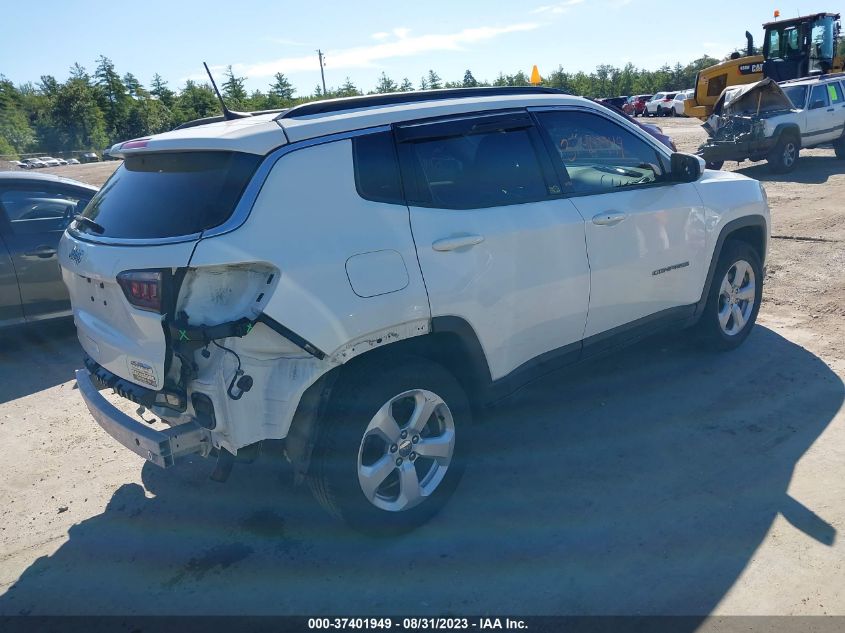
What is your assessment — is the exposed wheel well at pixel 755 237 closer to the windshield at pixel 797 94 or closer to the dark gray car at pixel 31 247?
the dark gray car at pixel 31 247

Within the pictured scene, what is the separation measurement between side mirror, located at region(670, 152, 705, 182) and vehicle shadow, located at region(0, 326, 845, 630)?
4.79 ft

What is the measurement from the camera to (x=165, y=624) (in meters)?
2.88

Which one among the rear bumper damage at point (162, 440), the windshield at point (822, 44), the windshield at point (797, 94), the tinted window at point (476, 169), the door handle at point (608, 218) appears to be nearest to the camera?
the rear bumper damage at point (162, 440)

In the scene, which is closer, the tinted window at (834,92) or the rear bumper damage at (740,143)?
the rear bumper damage at (740,143)

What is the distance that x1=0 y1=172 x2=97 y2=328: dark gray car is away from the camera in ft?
19.5

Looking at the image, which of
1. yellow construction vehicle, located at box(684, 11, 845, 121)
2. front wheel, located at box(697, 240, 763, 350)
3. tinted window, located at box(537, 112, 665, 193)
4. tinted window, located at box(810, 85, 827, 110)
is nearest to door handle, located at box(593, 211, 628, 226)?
tinted window, located at box(537, 112, 665, 193)

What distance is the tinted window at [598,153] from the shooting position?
4.00 metres

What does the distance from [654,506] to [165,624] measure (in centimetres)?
235

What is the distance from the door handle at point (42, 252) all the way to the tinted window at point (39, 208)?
19 centimetres

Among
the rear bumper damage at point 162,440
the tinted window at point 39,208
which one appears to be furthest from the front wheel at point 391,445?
the tinted window at point 39,208

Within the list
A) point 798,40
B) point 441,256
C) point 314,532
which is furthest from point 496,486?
point 798,40

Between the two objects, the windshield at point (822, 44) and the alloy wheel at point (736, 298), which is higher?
the windshield at point (822, 44)

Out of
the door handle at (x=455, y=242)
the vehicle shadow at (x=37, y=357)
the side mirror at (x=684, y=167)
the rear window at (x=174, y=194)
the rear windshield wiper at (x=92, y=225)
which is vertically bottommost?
the vehicle shadow at (x=37, y=357)

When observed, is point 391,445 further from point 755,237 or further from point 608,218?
point 755,237
